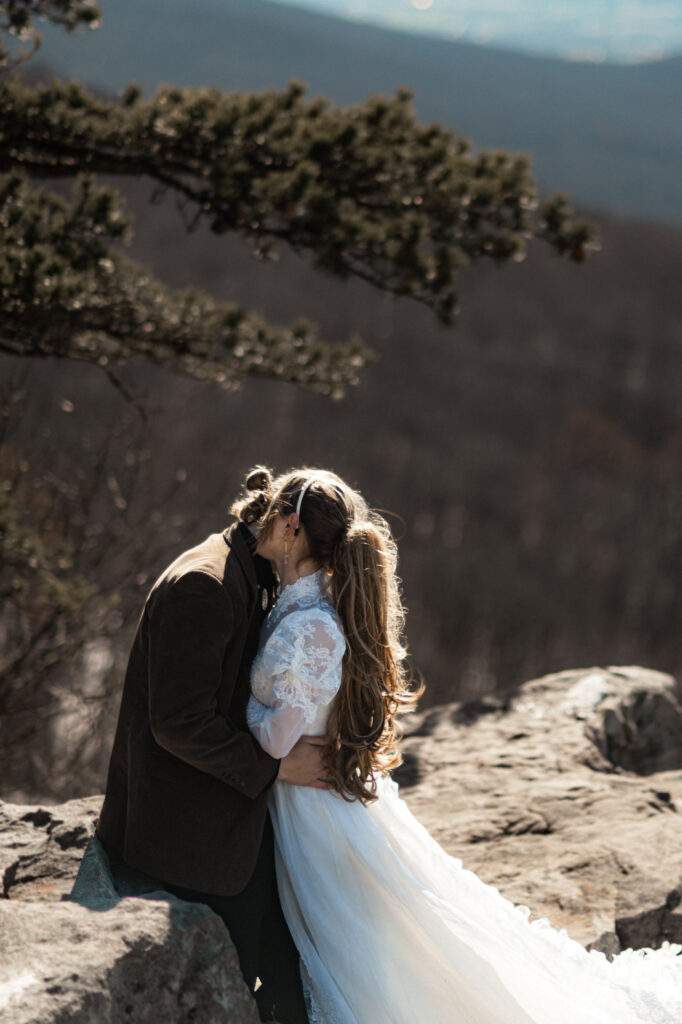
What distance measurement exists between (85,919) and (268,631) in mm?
796

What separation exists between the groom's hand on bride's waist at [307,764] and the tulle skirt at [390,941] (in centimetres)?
3

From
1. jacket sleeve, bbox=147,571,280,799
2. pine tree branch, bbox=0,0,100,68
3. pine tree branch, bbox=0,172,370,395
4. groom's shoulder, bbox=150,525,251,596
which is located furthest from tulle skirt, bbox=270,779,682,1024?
pine tree branch, bbox=0,0,100,68

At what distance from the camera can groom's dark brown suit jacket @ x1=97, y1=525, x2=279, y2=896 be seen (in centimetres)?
247

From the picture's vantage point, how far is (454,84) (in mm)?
88750

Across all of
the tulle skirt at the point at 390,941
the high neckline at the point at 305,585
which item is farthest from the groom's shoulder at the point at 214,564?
the tulle skirt at the point at 390,941

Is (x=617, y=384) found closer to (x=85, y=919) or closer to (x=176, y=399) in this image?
(x=176, y=399)

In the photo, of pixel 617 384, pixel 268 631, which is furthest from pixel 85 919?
pixel 617 384

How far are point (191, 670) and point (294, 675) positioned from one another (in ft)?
0.86

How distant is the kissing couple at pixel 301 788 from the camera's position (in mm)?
2551

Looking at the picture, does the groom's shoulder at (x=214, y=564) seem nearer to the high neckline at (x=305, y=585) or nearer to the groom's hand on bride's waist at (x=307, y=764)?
the high neckline at (x=305, y=585)

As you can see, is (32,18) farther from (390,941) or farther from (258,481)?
(390,941)

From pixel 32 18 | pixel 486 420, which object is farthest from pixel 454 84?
pixel 32 18

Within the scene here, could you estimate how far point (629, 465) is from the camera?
5062cm

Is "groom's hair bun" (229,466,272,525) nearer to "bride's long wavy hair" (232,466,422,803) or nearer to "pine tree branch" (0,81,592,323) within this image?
"bride's long wavy hair" (232,466,422,803)
